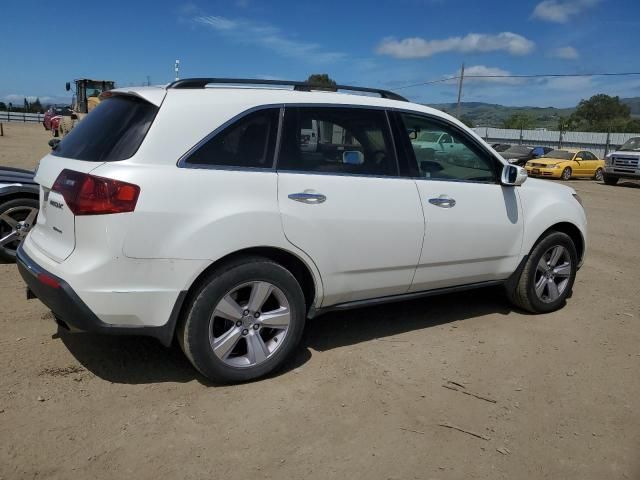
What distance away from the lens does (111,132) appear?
329 cm

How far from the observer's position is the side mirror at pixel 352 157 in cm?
381

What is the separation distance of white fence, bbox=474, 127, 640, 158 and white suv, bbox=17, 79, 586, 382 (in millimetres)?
37840

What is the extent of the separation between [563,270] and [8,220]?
17.4 ft

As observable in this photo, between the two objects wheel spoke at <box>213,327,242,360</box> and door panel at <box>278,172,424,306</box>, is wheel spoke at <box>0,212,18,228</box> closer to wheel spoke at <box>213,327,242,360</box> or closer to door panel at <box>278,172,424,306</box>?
wheel spoke at <box>213,327,242,360</box>

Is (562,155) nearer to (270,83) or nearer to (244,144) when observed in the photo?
(270,83)

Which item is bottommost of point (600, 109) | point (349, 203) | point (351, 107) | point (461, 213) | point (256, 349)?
point (256, 349)

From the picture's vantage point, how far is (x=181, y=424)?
10.1 feet

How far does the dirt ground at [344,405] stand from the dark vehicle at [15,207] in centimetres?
89

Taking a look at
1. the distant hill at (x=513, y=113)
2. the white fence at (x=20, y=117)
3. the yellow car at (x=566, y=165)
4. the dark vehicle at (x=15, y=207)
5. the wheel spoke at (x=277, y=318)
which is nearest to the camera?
the wheel spoke at (x=277, y=318)

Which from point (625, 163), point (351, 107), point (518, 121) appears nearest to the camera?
point (351, 107)

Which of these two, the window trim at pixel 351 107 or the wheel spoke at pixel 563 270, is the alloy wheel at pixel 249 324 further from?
the wheel spoke at pixel 563 270

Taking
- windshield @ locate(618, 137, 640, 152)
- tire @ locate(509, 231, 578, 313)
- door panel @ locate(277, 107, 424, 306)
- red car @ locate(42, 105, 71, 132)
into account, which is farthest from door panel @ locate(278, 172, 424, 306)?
red car @ locate(42, 105, 71, 132)

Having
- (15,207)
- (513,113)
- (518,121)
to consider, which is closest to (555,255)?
(15,207)

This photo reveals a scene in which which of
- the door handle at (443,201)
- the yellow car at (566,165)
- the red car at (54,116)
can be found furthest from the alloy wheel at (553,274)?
the red car at (54,116)
